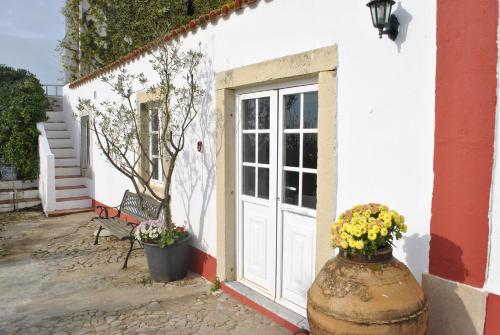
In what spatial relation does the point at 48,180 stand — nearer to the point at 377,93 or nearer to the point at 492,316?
the point at 377,93

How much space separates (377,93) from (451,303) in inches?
61.0

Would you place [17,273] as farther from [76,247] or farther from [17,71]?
[17,71]

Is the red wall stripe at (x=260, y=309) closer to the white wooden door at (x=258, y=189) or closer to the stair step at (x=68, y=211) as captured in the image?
the white wooden door at (x=258, y=189)

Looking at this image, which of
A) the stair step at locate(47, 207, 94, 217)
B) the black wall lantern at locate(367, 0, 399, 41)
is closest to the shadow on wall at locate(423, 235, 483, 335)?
the black wall lantern at locate(367, 0, 399, 41)

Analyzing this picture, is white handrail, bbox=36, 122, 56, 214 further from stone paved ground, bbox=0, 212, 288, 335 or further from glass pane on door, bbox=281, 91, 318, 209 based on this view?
glass pane on door, bbox=281, 91, 318, 209

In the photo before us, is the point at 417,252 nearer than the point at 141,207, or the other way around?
the point at 417,252

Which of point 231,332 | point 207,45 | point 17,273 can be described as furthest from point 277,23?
point 17,273

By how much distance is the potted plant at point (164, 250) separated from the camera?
5.05 metres

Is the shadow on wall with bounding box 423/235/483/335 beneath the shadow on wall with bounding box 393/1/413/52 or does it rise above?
beneath

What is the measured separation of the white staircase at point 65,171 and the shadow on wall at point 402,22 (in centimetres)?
897

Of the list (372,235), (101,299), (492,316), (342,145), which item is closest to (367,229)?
(372,235)

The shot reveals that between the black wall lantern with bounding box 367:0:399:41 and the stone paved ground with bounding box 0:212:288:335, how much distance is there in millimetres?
2777

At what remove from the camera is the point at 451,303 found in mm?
2672

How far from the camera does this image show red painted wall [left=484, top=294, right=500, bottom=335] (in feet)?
8.10
